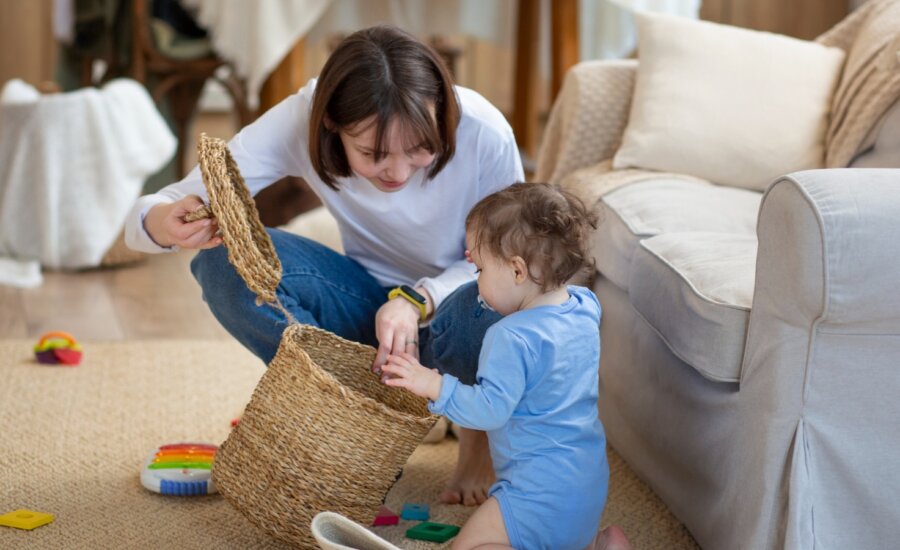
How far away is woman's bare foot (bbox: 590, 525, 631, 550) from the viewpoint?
137 centimetres

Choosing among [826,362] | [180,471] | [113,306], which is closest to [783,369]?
[826,362]

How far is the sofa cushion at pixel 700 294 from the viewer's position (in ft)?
4.31

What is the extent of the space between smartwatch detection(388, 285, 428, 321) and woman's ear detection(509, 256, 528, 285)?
22 cm

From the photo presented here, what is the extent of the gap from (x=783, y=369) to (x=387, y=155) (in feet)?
1.74

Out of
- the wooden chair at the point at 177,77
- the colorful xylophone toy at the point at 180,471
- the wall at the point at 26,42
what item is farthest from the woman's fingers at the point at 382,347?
the wall at the point at 26,42

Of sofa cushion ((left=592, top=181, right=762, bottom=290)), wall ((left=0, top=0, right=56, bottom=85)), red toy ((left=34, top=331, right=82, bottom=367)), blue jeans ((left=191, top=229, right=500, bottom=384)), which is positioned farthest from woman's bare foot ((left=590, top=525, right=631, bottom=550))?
wall ((left=0, top=0, right=56, bottom=85))

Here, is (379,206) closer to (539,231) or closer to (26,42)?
(539,231)

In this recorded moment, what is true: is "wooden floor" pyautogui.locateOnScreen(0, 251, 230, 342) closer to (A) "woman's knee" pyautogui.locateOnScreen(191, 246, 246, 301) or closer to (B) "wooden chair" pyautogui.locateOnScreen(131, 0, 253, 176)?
(B) "wooden chair" pyautogui.locateOnScreen(131, 0, 253, 176)

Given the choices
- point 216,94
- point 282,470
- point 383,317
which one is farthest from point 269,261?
point 216,94

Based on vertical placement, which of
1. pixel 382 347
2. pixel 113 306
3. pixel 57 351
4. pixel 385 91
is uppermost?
pixel 385 91

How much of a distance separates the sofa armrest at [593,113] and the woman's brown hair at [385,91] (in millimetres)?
836

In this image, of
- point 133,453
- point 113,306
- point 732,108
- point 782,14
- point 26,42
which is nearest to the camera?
point 133,453

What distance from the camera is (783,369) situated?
3.98ft

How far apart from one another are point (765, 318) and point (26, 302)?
2.01 metres
